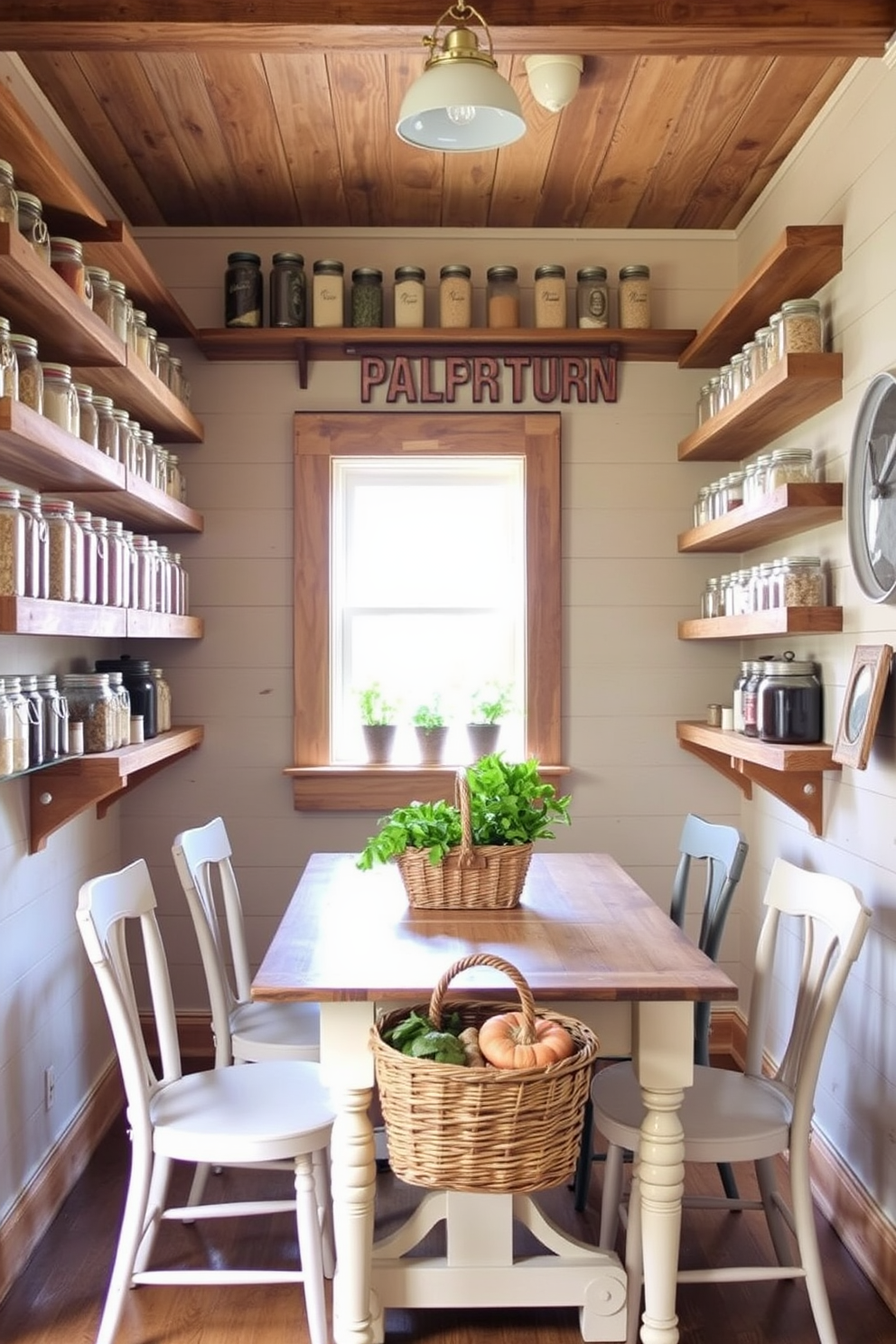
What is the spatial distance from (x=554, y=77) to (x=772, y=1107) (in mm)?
2347

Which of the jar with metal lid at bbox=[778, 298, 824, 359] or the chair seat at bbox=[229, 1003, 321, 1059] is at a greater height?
the jar with metal lid at bbox=[778, 298, 824, 359]

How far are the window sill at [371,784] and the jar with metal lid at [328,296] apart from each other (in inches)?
56.2

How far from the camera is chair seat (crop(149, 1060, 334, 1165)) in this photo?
2.18 m

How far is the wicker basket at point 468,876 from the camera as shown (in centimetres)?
249

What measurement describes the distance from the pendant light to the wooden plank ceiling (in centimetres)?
26

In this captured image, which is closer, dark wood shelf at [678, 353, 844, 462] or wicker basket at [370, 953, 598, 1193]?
wicker basket at [370, 953, 598, 1193]

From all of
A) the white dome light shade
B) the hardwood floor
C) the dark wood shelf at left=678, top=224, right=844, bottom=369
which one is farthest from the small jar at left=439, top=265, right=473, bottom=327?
the hardwood floor

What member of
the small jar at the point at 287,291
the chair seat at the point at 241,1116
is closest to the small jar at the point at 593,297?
the small jar at the point at 287,291

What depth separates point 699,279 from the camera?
12.8 feet

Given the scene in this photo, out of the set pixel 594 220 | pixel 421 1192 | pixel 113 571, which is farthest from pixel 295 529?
pixel 421 1192

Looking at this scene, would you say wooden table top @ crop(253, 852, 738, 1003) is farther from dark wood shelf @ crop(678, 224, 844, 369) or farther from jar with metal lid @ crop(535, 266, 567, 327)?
jar with metal lid @ crop(535, 266, 567, 327)

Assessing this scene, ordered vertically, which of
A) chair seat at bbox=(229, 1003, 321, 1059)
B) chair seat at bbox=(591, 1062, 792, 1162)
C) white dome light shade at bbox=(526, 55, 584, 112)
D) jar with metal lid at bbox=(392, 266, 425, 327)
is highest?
white dome light shade at bbox=(526, 55, 584, 112)

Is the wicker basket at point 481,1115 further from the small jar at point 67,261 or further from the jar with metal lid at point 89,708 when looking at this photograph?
the small jar at point 67,261

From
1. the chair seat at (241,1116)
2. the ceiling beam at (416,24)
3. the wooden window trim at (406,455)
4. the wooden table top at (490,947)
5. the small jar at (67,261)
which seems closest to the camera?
the wooden table top at (490,947)
